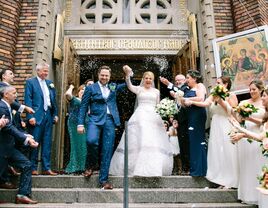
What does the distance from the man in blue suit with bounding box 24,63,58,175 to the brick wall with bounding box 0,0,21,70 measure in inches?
78.9

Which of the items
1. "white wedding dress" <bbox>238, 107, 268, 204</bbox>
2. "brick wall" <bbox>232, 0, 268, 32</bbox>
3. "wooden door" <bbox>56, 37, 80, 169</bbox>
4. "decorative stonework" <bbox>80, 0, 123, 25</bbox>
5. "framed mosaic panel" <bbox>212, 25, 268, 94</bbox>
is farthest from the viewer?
"decorative stonework" <bbox>80, 0, 123, 25</bbox>

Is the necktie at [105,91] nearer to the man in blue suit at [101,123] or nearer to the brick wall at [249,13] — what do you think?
the man in blue suit at [101,123]

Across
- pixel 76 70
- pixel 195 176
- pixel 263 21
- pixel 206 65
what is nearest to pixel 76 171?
pixel 195 176

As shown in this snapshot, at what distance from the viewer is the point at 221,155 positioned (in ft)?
17.8

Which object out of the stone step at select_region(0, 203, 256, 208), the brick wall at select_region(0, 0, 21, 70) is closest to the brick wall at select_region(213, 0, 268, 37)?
the brick wall at select_region(0, 0, 21, 70)

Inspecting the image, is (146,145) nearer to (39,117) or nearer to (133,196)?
(133,196)

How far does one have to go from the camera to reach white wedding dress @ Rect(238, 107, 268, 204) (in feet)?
15.5

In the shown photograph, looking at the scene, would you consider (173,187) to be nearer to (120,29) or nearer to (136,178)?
(136,178)

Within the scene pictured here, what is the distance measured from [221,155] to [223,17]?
440 centimetres

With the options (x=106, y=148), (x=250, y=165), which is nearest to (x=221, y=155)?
(x=250, y=165)

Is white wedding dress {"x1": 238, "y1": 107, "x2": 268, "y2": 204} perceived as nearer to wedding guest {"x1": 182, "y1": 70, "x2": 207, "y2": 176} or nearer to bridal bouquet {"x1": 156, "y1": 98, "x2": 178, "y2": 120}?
wedding guest {"x1": 182, "y1": 70, "x2": 207, "y2": 176}

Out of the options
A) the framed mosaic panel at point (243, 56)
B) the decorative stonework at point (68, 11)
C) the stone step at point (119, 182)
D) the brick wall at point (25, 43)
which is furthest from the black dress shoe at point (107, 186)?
the decorative stonework at point (68, 11)

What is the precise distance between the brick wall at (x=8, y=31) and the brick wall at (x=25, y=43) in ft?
0.40

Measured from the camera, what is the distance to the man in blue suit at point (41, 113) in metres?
5.83
